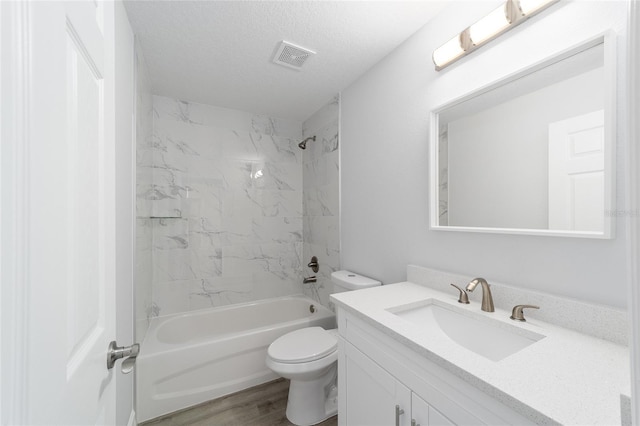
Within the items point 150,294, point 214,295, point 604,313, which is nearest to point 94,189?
point 604,313

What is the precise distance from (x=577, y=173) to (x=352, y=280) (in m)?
1.30

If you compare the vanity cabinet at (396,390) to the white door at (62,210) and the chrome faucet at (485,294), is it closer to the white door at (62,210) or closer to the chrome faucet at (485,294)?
the chrome faucet at (485,294)

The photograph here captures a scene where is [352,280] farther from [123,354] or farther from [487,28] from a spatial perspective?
[487,28]

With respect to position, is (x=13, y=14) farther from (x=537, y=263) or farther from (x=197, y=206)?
(x=197, y=206)

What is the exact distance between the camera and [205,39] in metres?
1.55

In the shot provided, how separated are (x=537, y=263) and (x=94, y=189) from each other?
4.76 ft

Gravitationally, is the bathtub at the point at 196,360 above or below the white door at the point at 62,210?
below

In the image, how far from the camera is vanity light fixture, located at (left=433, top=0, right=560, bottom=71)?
0.99 metres

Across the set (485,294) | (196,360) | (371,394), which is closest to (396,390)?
(371,394)

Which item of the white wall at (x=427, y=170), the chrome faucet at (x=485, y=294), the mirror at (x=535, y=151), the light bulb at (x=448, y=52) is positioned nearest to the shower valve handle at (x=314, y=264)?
the white wall at (x=427, y=170)

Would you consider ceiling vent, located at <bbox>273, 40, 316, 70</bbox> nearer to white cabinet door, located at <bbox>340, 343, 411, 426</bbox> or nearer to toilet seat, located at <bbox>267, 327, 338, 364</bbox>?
white cabinet door, located at <bbox>340, 343, 411, 426</bbox>

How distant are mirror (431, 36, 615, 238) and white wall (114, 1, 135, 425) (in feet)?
5.14

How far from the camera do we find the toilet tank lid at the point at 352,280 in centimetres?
172

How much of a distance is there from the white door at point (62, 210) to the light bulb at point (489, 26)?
1.40 m
